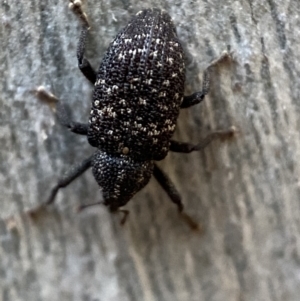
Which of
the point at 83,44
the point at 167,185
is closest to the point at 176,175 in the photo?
the point at 167,185

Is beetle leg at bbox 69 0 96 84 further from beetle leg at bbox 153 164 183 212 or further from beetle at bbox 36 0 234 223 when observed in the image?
beetle leg at bbox 153 164 183 212

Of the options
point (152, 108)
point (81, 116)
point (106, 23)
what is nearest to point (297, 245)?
point (152, 108)

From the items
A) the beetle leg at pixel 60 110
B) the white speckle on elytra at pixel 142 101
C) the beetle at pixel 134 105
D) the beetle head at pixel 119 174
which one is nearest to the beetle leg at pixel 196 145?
the beetle at pixel 134 105

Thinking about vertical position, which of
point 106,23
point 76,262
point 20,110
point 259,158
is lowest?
point 76,262

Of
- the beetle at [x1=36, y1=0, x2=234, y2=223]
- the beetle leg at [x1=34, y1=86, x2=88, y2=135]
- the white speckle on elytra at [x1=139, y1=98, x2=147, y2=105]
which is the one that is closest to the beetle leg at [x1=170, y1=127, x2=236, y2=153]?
the beetle at [x1=36, y1=0, x2=234, y2=223]

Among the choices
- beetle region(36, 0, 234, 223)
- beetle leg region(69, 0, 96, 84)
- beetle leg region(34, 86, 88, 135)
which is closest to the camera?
beetle region(36, 0, 234, 223)

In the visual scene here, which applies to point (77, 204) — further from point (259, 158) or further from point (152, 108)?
point (259, 158)

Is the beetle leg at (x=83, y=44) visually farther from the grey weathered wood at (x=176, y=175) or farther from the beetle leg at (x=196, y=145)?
the beetle leg at (x=196, y=145)

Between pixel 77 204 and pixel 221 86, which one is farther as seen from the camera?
pixel 77 204
